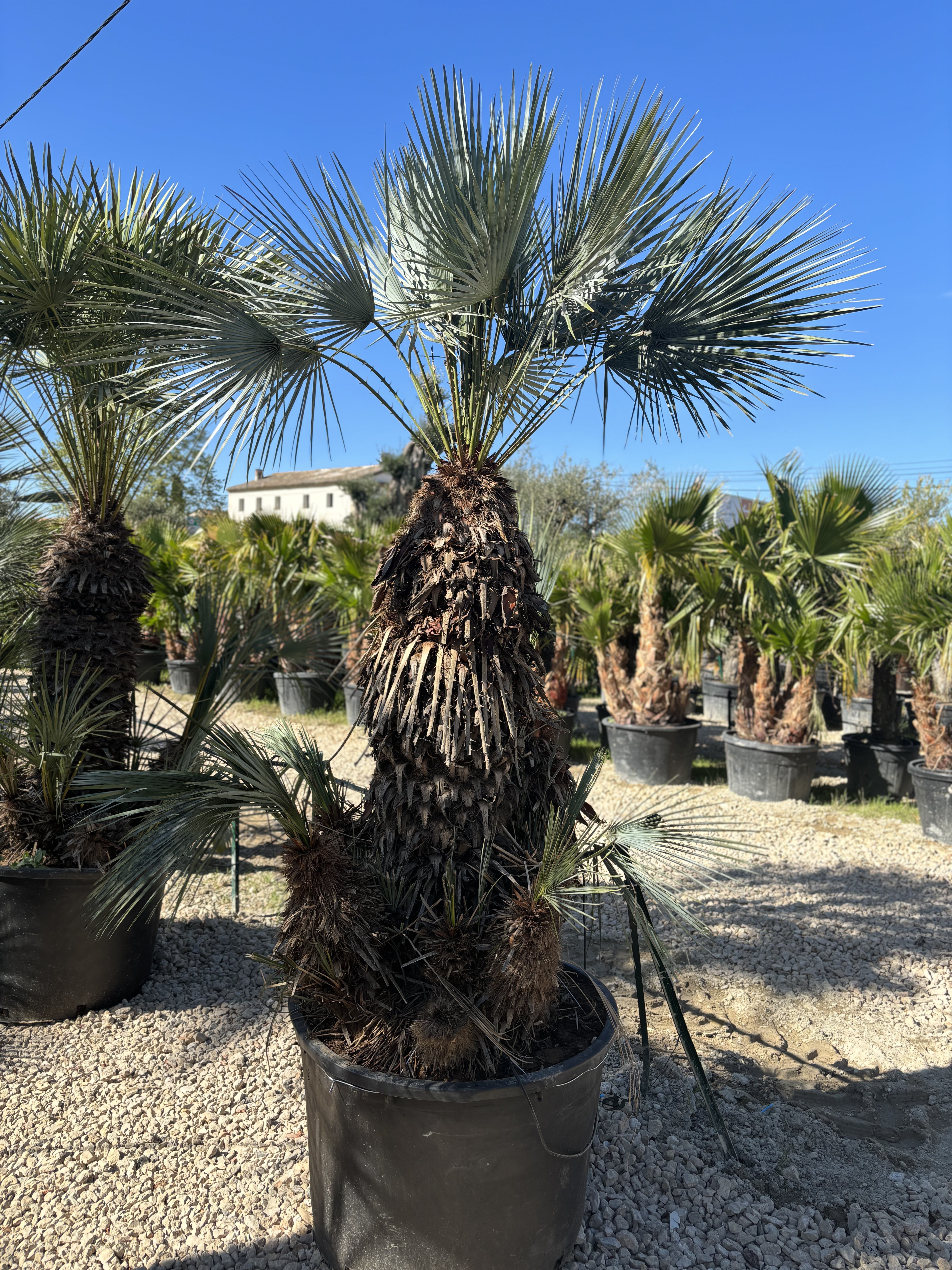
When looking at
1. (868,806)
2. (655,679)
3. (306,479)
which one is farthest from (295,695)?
(306,479)

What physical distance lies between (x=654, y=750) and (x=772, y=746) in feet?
3.68

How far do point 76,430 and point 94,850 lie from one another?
1.88m

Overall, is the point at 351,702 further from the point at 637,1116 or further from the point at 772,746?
the point at 637,1116

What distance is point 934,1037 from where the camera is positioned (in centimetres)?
358

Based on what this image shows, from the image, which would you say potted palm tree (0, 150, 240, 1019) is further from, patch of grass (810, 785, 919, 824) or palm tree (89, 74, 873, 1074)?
patch of grass (810, 785, 919, 824)

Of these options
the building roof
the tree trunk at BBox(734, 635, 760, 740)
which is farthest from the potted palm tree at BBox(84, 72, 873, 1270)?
the building roof

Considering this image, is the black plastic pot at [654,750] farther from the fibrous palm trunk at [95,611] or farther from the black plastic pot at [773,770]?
the fibrous palm trunk at [95,611]

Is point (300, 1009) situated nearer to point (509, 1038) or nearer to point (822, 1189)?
point (509, 1038)

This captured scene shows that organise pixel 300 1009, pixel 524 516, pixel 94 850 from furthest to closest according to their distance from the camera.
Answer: pixel 524 516, pixel 94 850, pixel 300 1009

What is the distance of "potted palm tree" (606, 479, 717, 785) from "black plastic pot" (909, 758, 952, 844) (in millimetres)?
2075

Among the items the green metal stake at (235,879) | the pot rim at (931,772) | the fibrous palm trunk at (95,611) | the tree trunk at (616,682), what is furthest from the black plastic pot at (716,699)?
the fibrous palm trunk at (95,611)

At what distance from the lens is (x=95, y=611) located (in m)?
3.67

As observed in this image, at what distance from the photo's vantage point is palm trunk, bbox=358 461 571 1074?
2.19 m

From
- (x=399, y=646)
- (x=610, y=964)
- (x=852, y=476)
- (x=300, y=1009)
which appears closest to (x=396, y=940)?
(x=300, y=1009)
